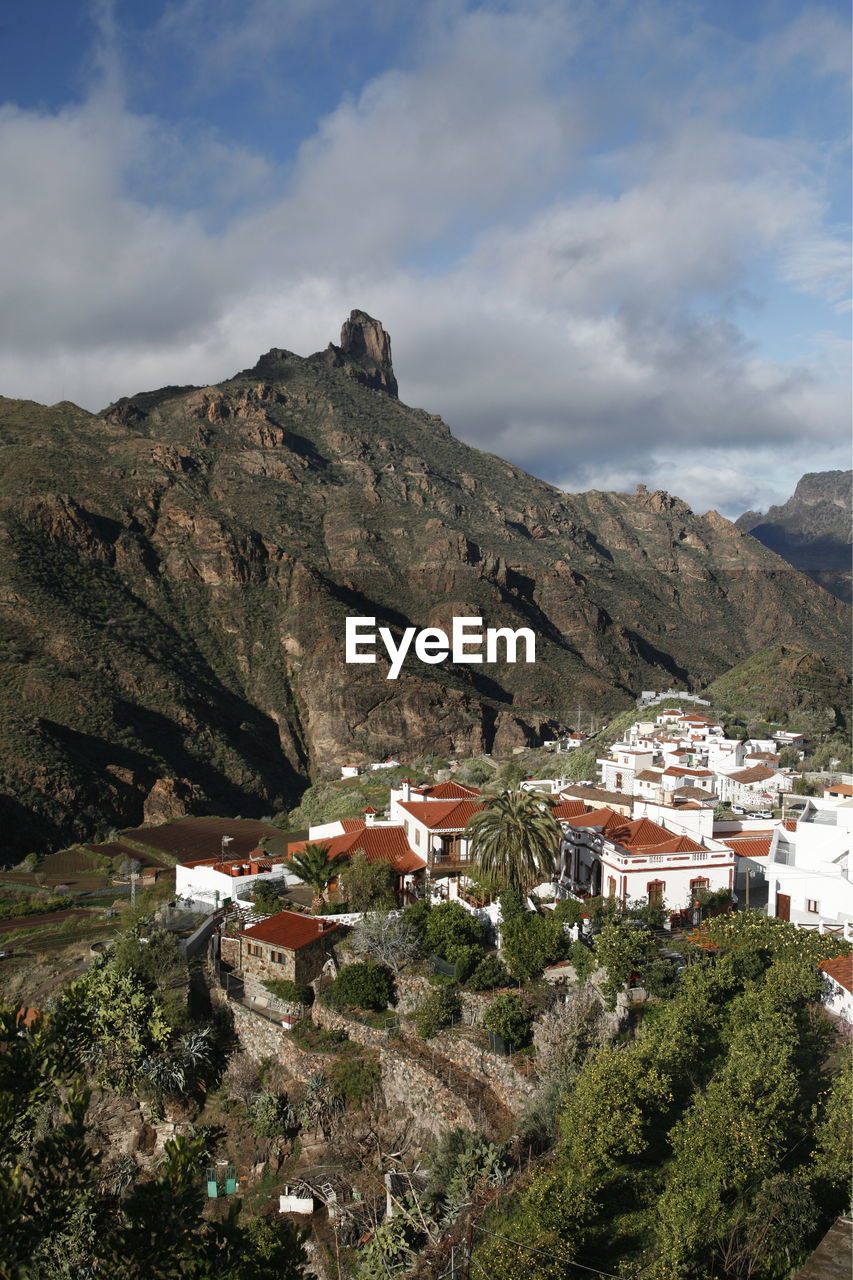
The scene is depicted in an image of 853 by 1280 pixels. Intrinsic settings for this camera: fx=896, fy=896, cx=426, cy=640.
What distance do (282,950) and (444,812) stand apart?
27.6 feet

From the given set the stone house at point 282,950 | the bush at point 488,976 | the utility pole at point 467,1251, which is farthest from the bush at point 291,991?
the utility pole at point 467,1251

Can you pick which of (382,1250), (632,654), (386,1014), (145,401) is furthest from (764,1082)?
(145,401)

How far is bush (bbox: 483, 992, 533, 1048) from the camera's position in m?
21.1

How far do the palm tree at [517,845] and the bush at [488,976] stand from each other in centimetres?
323

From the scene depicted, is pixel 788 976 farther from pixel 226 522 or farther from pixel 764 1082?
pixel 226 522

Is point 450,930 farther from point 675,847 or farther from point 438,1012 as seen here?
point 675,847

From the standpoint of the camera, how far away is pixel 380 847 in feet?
107

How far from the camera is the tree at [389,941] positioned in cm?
2500

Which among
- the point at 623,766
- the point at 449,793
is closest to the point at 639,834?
the point at 449,793

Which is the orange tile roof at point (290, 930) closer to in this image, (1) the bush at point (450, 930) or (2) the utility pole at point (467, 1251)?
(1) the bush at point (450, 930)

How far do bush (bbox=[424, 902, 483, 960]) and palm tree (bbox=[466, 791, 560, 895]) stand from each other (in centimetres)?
178

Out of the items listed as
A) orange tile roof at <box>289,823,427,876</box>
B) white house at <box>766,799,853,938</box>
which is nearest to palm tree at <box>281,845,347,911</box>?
orange tile roof at <box>289,823,427,876</box>

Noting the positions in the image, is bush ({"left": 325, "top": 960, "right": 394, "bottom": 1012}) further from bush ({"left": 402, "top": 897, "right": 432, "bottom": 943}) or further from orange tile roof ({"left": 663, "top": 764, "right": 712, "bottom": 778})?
orange tile roof ({"left": 663, "top": 764, "right": 712, "bottom": 778})

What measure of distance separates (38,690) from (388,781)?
3290 centimetres
